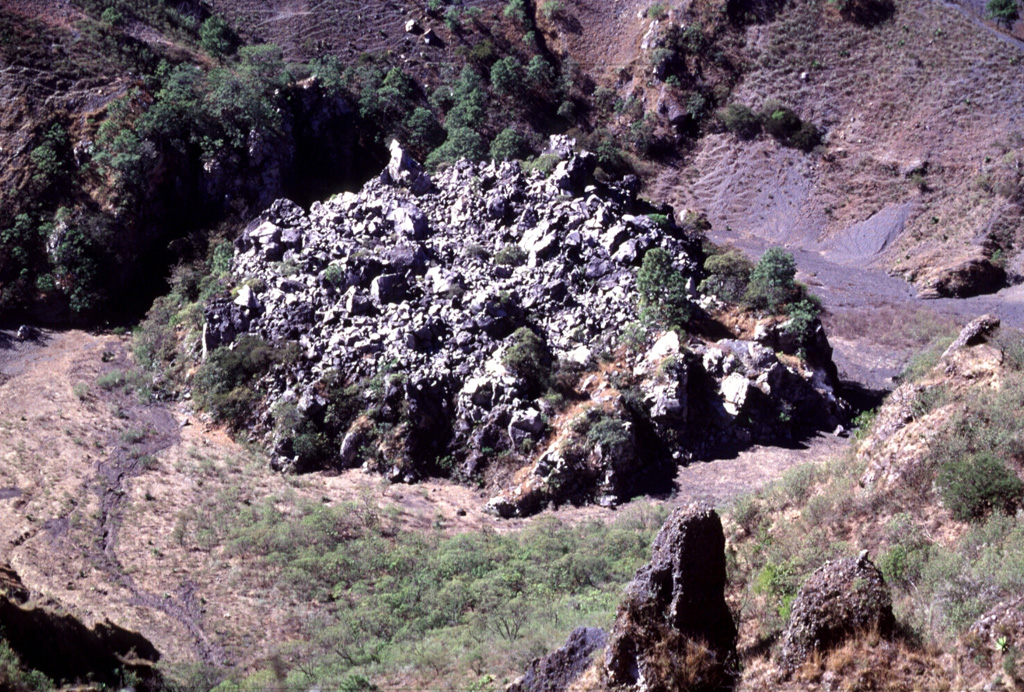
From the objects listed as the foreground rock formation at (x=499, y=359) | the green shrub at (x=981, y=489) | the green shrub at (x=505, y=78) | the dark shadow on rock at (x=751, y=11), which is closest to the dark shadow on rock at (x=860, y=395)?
the foreground rock formation at (x=499, y=359)

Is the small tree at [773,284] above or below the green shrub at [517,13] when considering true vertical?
below

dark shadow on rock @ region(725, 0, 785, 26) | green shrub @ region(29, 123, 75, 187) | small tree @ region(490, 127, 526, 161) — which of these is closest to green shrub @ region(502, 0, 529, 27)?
dark shadow on rock @ region(725, 0, 785, 26)

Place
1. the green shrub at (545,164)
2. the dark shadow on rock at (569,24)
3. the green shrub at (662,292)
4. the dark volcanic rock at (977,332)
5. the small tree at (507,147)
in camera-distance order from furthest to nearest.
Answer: the dark shadow on rock at (569,24) < the small tree at (507,147) < the green shrub at (545,164) < the green shrub at (662,292) < the dark volcanic rock at (977,332)

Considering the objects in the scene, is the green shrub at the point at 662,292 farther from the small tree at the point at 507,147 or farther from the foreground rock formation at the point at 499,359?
the small tree at the point at 507,147

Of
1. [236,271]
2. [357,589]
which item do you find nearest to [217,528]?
[357,589]

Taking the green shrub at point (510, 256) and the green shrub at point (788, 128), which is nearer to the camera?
the green shrub at point (510, 256)

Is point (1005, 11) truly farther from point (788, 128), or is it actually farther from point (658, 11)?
point (658, 11)

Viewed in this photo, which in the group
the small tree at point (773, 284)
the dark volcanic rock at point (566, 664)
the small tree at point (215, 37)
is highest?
the small tree at point (215, 37)

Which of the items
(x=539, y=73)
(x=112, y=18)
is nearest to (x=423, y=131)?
(x=539, y=73)
